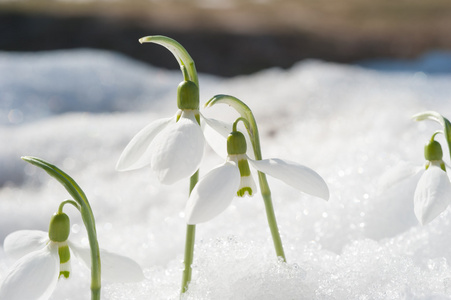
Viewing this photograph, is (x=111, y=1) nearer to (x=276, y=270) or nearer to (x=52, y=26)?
(x=52, y=26)

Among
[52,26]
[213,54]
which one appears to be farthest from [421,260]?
[52,26]

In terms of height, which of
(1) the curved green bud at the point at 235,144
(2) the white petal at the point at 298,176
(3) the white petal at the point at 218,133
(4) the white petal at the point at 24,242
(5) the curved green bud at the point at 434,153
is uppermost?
(5) the curved green bud at the point at 434,153

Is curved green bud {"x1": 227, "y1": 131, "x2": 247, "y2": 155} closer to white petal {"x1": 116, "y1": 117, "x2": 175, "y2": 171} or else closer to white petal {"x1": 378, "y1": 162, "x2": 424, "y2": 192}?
white petal {"x1": 116, "y1": 117, "x2": 175, "y2": 171}

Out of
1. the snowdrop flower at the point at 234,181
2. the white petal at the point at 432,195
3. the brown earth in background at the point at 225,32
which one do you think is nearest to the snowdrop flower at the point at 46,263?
the snowdrop flower at the point at 234,181

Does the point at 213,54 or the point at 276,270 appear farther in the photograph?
the point at 213,54

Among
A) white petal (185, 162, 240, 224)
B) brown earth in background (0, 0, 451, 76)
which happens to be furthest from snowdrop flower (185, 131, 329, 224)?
brown earth in background (0, 0, 451, 76)

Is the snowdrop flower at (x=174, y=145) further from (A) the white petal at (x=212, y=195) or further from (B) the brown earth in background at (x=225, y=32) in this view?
(B) the brown earth in background at (x=225, y=32)
